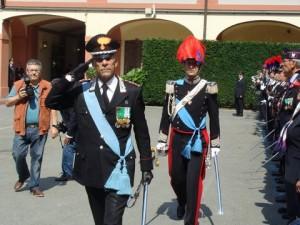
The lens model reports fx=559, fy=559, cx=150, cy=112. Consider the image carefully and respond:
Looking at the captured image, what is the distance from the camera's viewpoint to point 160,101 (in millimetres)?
25734

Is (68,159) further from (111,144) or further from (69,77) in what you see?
(69,77)

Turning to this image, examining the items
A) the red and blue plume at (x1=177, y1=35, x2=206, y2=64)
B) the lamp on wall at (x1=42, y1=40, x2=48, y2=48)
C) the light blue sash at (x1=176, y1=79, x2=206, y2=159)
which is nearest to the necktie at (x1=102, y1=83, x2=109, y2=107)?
the red and blue plume at (x1=177, y1=35, x2=206, y2=64)

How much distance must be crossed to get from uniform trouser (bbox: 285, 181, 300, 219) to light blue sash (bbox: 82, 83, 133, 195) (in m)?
1.97

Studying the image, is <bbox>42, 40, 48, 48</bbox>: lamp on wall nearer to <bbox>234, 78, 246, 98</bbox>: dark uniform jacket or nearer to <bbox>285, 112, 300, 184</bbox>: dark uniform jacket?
<bbox>234, 78, 246, 98</bbox>: dark uniform jacket

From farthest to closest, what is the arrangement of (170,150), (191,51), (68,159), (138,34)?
(138,34), (68,159), (170,150), (191,51)

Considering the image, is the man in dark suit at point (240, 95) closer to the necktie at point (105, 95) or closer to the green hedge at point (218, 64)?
the green hedge at point (218, 64)

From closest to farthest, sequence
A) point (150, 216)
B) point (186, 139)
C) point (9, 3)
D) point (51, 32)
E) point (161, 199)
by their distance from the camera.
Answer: point (186, 139) → point (150, 216) → point (161, 199) → point (9, 3) → point (51, 32)

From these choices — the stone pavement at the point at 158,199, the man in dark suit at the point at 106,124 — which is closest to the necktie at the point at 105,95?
the man in dark suit at the point at 106,124

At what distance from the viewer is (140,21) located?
94.4ft

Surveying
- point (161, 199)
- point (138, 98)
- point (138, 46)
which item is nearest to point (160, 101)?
point (138, 46)

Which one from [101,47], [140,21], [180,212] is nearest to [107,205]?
[101,47]

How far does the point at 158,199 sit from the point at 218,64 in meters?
18.2

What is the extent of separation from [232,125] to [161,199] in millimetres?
11046

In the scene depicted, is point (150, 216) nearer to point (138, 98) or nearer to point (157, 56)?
point (138, 98)
